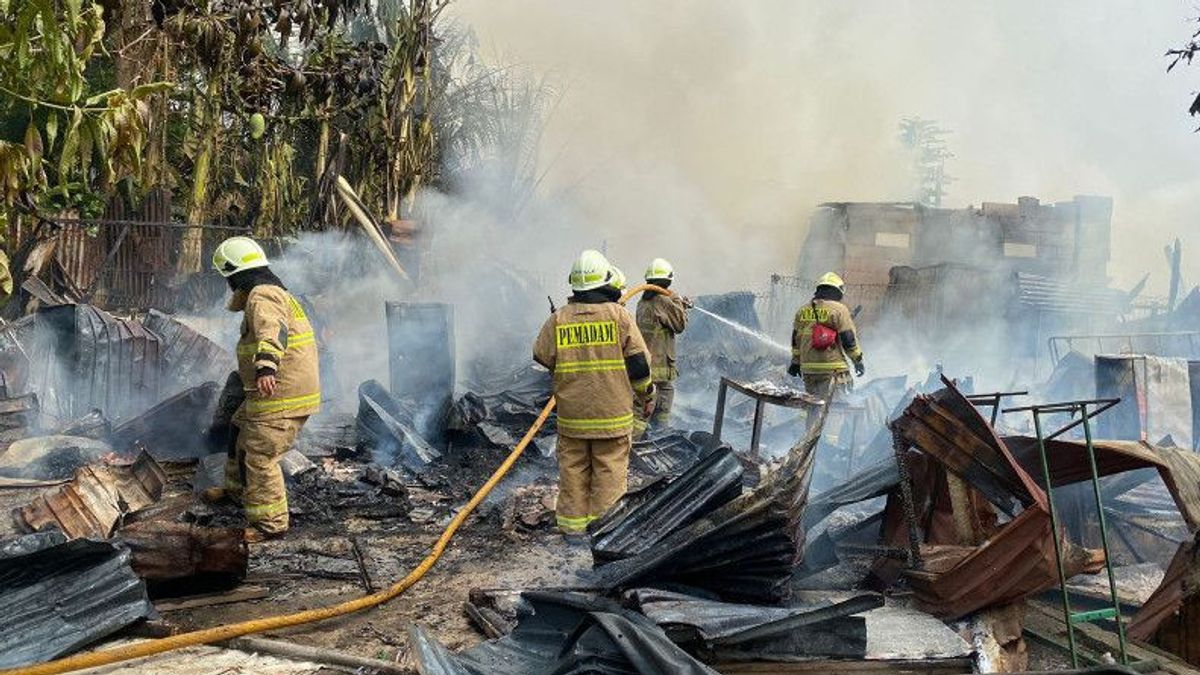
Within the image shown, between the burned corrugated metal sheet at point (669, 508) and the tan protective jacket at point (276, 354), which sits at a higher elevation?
the tan protective jacket at point (276, 354)

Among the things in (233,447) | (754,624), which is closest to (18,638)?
(233,447)

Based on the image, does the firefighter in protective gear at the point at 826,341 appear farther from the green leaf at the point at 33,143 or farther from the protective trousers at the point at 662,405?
the green leaf at the point at 33,143

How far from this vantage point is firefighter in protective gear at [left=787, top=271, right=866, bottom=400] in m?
8.11

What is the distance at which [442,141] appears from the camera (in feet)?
59.4

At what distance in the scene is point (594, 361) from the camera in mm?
5375

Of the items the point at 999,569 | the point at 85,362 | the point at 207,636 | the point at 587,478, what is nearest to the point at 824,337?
the point at 587,478

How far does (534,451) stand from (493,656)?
13.6 ft

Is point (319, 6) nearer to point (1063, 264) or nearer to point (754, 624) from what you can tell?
point (754, 624)

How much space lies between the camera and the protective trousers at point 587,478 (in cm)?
547

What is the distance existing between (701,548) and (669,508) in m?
0.47

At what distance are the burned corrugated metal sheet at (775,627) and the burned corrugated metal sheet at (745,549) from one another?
35 centimetres

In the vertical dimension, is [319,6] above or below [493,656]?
above

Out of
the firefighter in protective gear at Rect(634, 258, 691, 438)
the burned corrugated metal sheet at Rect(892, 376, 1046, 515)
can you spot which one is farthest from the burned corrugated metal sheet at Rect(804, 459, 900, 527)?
the firefighter in protective gear at Rect(634, 258, 691, 438)

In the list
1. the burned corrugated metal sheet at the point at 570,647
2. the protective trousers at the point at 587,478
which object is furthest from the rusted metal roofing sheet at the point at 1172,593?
the protective trousers at the point at 587,478
